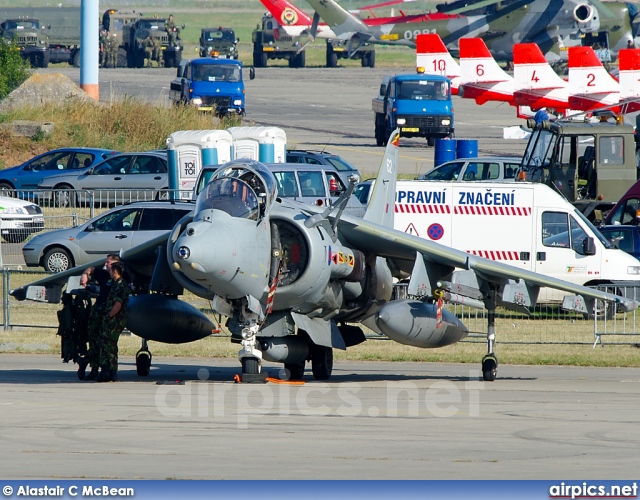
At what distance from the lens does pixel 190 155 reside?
3047 cm

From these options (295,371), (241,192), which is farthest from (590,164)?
(241,192)

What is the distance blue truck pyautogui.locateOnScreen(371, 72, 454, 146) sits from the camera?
43500mm

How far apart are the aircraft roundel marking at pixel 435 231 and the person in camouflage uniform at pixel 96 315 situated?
8.84m

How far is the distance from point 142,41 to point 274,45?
9333 mm

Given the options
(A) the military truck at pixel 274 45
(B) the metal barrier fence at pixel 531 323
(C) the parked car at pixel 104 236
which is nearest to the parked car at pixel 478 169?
(C) the parked car at pixel 104 236

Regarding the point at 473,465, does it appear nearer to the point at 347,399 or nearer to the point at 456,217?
the point at 347,399

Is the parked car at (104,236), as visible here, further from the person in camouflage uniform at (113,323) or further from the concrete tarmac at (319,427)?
the person in camouflage uniform at (113,323)

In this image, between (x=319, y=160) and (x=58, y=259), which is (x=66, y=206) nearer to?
(x=58, y=259)

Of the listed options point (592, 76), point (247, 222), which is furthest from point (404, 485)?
point (592, 76)

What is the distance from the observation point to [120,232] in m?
24.4

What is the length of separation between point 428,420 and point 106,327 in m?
4.79

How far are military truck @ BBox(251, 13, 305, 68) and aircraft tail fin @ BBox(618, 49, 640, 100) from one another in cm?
3852

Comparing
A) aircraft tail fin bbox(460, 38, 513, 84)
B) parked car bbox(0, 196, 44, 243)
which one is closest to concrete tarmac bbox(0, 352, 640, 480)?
parked car bbox(0, 196, 44, 243)

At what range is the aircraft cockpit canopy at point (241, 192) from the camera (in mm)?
12477
